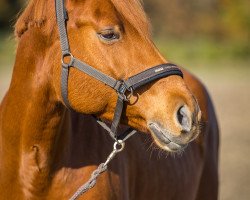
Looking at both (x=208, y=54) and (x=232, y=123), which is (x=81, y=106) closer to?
(x=232, y=123)

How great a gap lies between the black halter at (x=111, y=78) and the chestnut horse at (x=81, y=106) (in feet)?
0.13

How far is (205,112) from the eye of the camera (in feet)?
20.0

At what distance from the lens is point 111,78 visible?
375 centimetres

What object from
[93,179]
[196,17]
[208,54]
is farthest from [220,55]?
[93,179]

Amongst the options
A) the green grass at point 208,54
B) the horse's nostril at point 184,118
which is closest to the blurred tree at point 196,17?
the green grass at point 208,54

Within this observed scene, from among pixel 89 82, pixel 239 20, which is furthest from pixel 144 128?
pixel 239 20

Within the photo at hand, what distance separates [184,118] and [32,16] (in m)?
1.27

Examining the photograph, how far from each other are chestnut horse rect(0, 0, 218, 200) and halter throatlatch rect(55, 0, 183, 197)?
0.04 m

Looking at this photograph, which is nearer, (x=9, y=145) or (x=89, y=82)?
(x=89, y=82)

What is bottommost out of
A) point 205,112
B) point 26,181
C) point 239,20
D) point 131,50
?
point 26,181

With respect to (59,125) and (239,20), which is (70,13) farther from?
(239,20)

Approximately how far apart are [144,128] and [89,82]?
48 centimetres

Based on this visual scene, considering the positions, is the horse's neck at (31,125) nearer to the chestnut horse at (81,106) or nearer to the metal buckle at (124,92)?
the chestnut horse at (81,106)

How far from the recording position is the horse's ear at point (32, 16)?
12.8 feet
